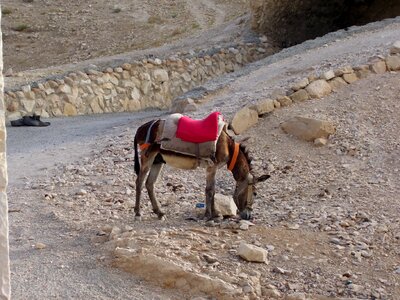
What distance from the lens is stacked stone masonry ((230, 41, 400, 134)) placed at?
423 inches

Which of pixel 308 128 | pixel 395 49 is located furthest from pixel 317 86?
pixel 395 49

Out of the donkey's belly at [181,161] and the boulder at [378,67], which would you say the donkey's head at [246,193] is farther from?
the boulder at [378,67]

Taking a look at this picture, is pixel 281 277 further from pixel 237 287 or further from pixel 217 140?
pixel 217 140

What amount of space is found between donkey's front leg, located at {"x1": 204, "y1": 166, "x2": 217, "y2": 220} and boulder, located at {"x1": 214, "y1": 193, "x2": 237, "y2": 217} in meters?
0.08

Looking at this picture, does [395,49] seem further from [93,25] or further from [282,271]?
[93,25]

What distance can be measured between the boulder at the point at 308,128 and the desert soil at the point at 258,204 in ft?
0.35

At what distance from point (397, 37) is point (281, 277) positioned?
7710 millimetres

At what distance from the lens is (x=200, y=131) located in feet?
25.3

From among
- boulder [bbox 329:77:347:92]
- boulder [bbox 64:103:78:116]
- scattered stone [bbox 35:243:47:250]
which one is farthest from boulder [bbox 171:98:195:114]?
scattered stone [bbox 35:243:47:250]

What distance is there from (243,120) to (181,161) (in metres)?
2.96

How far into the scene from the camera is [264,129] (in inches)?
417

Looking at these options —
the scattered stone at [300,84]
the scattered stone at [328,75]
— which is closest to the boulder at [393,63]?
the scattered stone at [328,75]

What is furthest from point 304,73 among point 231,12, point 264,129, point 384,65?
point 231,12

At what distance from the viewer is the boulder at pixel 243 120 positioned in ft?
34.8
